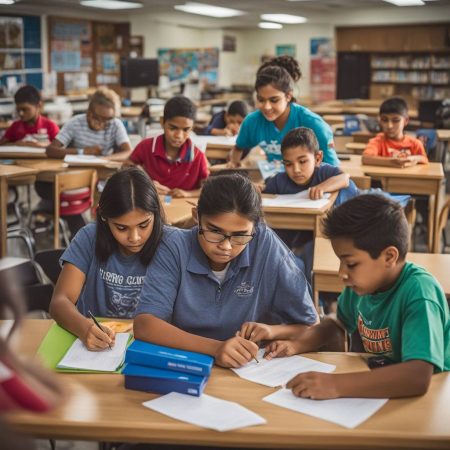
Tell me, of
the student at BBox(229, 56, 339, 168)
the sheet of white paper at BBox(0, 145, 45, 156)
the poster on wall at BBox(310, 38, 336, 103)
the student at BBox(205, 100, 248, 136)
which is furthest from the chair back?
the poster on wall at BBox(310, 38, 336, 103)

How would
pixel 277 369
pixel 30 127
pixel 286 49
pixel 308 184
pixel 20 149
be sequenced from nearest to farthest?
pixel 277 369, pixel 308 184, pixel 20 149, pixel 30 127, pixel 286 49

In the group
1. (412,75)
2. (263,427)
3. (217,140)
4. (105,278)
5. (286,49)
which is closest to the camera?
(263,427)

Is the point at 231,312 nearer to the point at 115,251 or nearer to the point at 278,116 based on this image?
the point at 115,251

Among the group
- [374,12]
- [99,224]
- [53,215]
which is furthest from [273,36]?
[99,224]

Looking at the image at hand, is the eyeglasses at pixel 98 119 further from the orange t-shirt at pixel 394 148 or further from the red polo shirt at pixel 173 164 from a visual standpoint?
the orange t-shirt at pixel 394 148

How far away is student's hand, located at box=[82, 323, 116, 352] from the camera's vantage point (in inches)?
64.4

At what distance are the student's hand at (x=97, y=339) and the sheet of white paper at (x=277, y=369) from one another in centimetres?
35

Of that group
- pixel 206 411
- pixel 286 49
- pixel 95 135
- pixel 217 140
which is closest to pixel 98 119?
pixel 95 135

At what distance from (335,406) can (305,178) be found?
2.18 meters

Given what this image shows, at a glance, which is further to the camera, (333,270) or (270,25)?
(270,25)

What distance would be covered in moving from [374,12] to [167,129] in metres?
10.4

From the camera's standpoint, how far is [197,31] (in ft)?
50.6

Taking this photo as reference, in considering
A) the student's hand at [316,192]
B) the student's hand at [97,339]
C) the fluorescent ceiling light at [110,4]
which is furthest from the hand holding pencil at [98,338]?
the fluorescent ceiling light at [110,4]

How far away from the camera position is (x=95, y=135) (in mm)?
5098
